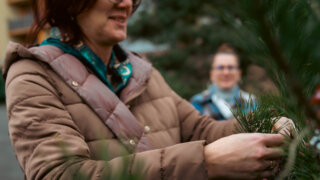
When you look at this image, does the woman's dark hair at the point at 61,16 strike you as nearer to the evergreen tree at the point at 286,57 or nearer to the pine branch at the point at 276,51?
the evergreen tree at the point at 286,57

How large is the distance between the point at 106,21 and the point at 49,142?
0.55 m

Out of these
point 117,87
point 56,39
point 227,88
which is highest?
point 56,39

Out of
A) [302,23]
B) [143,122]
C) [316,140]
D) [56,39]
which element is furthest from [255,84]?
[56,39]

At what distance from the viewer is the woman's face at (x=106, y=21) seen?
4.02ft

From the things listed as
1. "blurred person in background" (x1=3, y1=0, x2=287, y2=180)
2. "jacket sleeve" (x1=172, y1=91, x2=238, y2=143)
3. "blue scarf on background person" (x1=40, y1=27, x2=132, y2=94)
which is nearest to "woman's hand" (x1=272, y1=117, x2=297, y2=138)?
"blurred person in background" (x1=3, y1=0, x2=287, y2=180)

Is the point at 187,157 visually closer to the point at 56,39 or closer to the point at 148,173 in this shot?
the point at 148,173

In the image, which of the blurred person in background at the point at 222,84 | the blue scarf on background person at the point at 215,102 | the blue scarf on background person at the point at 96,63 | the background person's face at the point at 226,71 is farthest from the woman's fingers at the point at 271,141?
the background person's face at the point at 226,71

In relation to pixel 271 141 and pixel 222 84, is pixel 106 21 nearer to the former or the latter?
pixel 271 141

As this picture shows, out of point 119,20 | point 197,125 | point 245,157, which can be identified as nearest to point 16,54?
point 119,20

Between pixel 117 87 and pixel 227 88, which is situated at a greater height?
pixel 117 87

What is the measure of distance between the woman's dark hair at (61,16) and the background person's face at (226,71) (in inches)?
97.6

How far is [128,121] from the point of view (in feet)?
3.58

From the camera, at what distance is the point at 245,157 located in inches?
23.4

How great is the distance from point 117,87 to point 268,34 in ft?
3.57
